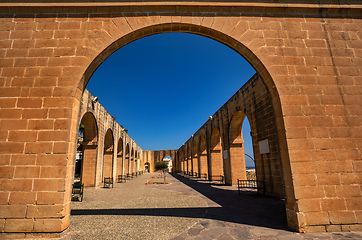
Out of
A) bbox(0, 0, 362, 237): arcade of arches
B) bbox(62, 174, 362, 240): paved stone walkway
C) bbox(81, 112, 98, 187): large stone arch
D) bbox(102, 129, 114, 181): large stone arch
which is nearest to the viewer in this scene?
bbox(62, 174, 362, 240): paved stone walkway

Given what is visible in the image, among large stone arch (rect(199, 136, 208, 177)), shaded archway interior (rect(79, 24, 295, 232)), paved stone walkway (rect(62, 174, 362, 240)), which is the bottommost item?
paved stone walkway (rect(62, 174, 362, 240))

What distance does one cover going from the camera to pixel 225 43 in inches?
177

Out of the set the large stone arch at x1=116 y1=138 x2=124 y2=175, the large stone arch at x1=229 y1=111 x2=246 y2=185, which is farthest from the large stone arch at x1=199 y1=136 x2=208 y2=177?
the large stone arch at x1=116 y1=138 x2=124 y2=175

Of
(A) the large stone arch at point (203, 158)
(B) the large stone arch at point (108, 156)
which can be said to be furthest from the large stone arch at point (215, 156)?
(B) the large stone arch at point (108, 156)

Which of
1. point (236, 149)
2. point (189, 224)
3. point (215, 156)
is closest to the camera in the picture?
point (189, 224)

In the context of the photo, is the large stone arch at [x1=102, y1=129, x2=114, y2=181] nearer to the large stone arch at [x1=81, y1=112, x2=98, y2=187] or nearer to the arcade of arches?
the large stone arch at [x1=81, y1=112, x2=98, y2=187]

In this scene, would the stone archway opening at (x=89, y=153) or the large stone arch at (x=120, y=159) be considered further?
the large stone arch at (x=120, y=159)

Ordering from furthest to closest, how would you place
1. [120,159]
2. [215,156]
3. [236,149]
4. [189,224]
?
[120,159]
[215,156]
[236,149]
[189,224]

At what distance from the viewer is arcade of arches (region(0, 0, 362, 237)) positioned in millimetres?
3439

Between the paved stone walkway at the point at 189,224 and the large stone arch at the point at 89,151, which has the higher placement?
the large stone arch at the point at 89,151

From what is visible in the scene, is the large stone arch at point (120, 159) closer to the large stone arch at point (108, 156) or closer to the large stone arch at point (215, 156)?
the large stone arch at point (108, 156)

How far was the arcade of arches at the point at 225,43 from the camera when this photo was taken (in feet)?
11.3

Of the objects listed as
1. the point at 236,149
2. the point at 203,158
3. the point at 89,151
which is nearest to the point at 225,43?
the point at 236,149

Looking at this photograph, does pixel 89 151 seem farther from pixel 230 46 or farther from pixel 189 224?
pixel 230 46
